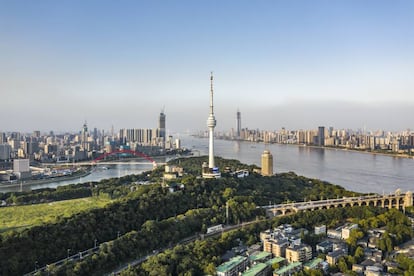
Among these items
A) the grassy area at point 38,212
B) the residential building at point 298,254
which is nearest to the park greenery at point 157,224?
the grassy area at point 38,212

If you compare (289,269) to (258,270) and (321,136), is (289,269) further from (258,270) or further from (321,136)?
(321,136)

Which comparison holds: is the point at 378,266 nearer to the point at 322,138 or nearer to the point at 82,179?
the point at 82,179

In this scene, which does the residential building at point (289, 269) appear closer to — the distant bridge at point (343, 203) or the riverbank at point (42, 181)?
the distant bridge at point (343, 203)

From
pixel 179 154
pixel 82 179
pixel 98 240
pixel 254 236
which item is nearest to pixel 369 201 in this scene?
pixel 254 236

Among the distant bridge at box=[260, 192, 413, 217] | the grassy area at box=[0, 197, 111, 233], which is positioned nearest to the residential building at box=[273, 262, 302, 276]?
the distant bridge at box=[260, 192, 413, 217]

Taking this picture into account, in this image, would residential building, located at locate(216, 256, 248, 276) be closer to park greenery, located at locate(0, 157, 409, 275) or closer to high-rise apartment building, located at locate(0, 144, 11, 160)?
park greenery, located at locate(0, 157, 409, 275)

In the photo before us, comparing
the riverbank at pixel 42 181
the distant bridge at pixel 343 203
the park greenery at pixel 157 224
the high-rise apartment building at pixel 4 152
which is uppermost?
the high-rise apartment building at pixel 4 152
